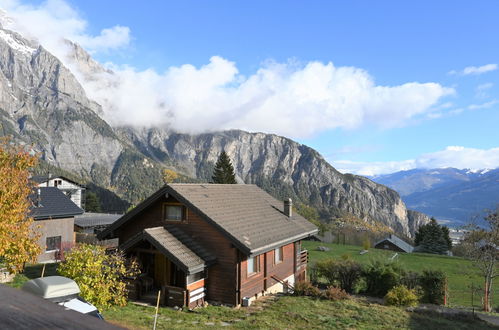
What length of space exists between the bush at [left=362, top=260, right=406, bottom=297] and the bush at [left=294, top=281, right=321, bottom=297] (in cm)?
530

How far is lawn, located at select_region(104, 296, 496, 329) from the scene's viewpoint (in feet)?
49.8

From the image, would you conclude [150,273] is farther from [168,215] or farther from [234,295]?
[234,295]

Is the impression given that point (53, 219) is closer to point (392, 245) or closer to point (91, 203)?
point (91, 203)

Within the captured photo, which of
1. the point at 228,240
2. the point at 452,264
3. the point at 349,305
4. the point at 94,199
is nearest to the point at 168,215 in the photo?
the point at 228,240

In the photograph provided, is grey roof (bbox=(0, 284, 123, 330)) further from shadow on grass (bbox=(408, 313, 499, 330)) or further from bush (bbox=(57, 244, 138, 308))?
shadow on grass (bbox=(408, 313, 499, 330))

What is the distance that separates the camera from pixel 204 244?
19922 millimetres

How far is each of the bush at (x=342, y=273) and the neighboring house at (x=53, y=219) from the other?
2163cm

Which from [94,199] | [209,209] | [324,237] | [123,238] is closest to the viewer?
[209,209]

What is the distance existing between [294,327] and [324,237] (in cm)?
6559

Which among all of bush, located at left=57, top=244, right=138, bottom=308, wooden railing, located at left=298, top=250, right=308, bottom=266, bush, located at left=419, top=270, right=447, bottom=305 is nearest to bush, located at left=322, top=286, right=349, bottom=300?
wooden railing, located at left=298, top=250, right=308, bottom=266

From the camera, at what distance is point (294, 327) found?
50.4 feet

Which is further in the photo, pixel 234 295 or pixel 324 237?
pixel 324 237

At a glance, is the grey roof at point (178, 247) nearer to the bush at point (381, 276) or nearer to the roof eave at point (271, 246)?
the roof eave at point (271, 246)

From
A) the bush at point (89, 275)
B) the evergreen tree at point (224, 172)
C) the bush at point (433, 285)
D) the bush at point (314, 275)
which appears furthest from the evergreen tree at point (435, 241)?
the bush at point (89, 275)
